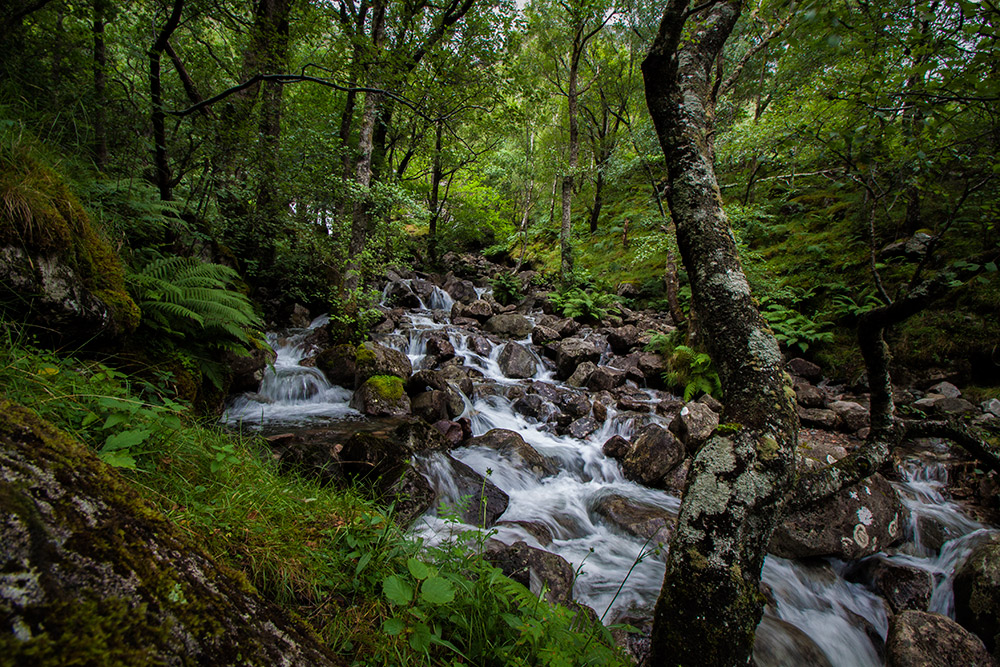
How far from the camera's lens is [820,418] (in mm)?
6945

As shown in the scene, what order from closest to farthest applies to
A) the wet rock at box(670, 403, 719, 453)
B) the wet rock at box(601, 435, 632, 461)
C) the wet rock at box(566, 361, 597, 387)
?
the wet rock at box(670, 403, 719, 453) < the wet rock at box(601, 435, 632, 461) < the wet rock at box(566, 361, 597, 387)

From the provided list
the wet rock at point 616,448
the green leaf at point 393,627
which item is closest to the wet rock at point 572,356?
the wet rock at point 616,448

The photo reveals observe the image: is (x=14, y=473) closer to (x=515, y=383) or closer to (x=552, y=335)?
(x=515, y=383)

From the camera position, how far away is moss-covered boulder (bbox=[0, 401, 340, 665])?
1.96ft

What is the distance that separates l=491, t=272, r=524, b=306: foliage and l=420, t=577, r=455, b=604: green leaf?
14.8 metres

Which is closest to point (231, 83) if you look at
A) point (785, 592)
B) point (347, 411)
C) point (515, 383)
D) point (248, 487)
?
point (347, 411)

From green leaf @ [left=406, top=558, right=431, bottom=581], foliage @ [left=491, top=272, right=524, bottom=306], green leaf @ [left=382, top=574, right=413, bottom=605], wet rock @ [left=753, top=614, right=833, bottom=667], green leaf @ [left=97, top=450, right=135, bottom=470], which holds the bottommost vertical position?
wet rock @ [left=753, top=614, right=833, bottom=667]

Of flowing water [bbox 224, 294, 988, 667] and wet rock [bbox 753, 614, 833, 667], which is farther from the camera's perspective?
flowing water [bbox 224, 294, 988, 667]

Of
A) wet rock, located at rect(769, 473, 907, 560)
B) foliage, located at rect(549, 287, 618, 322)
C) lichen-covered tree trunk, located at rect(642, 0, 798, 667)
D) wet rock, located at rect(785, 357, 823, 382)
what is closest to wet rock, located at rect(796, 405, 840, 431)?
wet rock, located at rect(785, 357, 823, 382)

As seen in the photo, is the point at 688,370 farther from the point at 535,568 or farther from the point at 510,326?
the point at 535,568

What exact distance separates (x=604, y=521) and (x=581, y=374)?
4651mm

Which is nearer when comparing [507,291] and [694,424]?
[694,424]

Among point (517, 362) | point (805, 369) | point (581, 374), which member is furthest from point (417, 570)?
point (805, 369)

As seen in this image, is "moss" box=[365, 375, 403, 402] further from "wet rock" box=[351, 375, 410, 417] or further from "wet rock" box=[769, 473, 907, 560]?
"wet rock" box=[769, 473, 907, 560]
